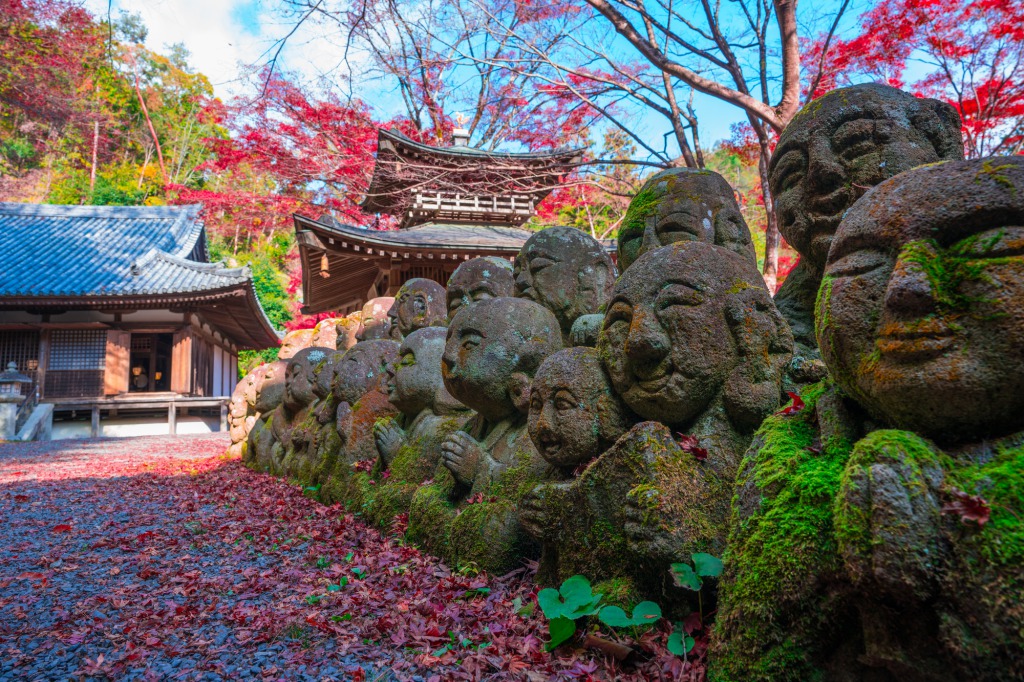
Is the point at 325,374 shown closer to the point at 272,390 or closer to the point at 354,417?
the point at 354,417

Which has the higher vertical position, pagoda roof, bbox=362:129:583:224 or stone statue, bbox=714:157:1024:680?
pagoda roof, bbox=362:129:583:224

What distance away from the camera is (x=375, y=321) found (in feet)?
27.3

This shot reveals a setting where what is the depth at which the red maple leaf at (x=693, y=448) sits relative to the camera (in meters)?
2.80

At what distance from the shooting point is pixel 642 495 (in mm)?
2611

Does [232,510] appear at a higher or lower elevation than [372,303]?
lower

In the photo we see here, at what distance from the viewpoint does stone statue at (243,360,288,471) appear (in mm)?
9578

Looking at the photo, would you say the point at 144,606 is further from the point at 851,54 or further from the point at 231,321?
the point at 231,321

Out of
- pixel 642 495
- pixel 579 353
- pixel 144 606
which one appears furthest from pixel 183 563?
pixel 642 495

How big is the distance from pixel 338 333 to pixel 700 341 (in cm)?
725

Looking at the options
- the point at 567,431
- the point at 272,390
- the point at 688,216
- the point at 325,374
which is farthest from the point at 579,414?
the point at 272,390

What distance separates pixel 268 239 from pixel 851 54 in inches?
1373

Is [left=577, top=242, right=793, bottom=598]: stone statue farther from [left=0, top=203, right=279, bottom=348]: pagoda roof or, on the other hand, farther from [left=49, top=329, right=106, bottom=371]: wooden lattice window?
[left=49, top=329, right=106, bottom=371]: wooden lattice window

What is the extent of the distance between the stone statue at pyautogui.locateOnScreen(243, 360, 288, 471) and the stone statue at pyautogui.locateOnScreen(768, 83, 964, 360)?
26.2 ft

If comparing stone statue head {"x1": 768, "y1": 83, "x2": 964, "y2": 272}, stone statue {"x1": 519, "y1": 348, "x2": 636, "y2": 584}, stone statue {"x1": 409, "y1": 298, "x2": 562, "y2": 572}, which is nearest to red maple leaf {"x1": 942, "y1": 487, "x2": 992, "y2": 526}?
stone statue {"x1": 519, "y1": 348, "x2": 636, "y2": 584}
